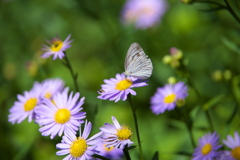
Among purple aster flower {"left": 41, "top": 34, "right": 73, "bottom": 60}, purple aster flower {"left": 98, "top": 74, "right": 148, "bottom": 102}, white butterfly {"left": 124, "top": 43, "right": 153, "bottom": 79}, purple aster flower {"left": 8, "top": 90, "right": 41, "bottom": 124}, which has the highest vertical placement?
purple aster flower {"left": 41, "top": 34, "right": 73, "bottom": 60}

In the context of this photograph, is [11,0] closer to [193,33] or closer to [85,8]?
[85,8]

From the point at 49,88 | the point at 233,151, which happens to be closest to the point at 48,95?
the point at 49,88

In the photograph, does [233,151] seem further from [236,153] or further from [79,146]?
[79,146]

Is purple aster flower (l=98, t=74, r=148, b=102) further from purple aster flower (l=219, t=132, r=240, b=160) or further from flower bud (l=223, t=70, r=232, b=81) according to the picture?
flower bud (l=223, t=70, r=232, b=81)

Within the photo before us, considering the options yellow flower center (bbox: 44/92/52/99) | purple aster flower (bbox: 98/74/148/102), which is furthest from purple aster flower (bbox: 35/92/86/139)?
yellow flower center (bbox: 44/92/52/99)

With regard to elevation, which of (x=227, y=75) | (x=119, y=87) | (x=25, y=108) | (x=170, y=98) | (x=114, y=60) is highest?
(x=114, y=60)

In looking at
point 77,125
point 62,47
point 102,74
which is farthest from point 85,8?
point 77,125
